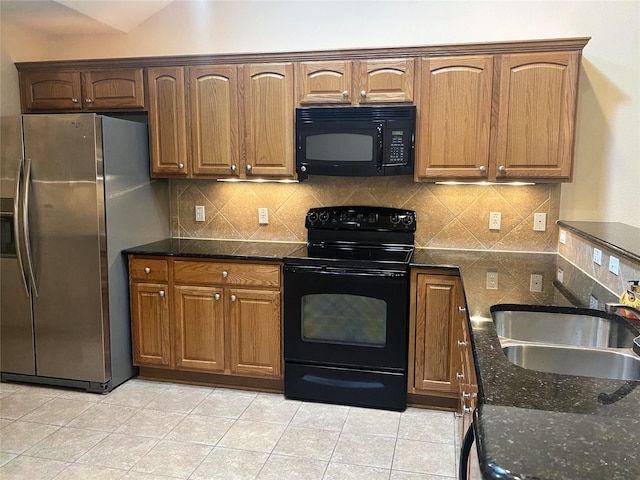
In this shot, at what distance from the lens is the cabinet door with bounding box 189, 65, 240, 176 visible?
3.19 m

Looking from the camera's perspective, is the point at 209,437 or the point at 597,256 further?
the point at 209,437

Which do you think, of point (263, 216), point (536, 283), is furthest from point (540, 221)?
point (263, 216)

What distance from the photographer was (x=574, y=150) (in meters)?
2.98

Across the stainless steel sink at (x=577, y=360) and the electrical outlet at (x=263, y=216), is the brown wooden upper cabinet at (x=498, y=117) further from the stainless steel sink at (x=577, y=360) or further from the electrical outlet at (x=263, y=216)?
the stainless steel sink at (x=577, y=360)

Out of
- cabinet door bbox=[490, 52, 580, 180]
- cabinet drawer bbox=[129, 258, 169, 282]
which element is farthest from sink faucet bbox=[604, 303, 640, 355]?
cabinet drawer bbox=[129, 258, 169, 282]

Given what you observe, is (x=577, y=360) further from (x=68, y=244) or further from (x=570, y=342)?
(x=68, y=244)

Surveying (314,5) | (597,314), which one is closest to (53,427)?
(597,314)

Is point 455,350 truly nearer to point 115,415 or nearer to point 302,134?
point 302,134

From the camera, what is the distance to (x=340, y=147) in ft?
9.96

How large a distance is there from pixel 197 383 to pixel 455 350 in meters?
1.70

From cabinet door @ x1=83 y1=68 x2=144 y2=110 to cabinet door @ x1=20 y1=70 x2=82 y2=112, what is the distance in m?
0.08

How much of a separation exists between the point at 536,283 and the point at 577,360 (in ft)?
2.98

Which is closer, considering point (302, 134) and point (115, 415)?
point (115, 415)

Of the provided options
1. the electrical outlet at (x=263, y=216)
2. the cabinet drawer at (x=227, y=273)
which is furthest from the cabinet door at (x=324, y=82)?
the cabinet drawer at (x=227, y=273)
